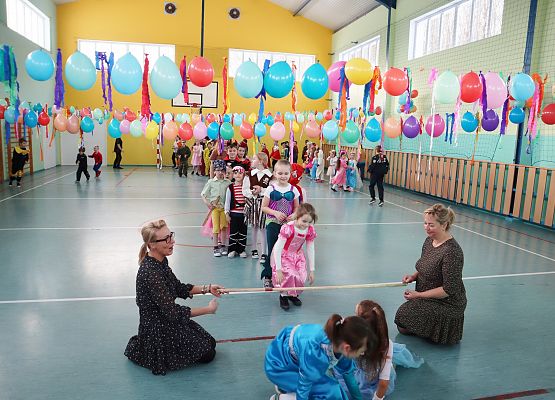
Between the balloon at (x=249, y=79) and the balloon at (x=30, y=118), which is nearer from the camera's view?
the balloon at (x=249, y=79)

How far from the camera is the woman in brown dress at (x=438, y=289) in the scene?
3.50 metres

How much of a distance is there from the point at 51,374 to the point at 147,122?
11.4m

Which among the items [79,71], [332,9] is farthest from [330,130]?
[332,9]

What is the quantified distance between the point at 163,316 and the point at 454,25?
42.3 feet

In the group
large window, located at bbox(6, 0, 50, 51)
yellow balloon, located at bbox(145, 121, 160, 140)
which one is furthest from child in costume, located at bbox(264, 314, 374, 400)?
large window, located at bbox(6, 0, 50, 51)

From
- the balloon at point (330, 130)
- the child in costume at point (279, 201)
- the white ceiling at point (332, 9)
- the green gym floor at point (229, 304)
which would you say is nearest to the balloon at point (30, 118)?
the green gym floor at point (229, 304)

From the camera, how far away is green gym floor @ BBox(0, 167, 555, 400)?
305cm

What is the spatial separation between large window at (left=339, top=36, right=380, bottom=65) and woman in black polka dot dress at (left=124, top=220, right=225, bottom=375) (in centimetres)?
1618

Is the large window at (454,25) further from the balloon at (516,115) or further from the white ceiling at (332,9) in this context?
the white ceiling at (332,9)

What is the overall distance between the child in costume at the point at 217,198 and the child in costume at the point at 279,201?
1512 mm

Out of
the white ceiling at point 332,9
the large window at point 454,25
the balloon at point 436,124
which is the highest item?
the white ceiling at point 332,9

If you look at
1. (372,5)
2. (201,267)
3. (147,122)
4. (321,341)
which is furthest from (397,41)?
(321,341)

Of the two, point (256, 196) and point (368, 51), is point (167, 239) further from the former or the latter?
point (368, 51)

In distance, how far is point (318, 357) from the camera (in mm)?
2295
